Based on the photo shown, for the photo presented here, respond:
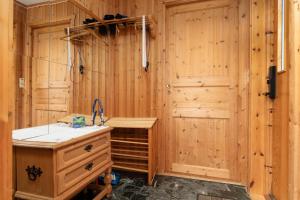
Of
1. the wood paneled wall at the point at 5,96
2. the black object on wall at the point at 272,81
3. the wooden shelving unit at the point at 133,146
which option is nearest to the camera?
the wood paneled wall at the point at 5,96

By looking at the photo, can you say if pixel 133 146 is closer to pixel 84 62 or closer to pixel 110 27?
pixel 84 62

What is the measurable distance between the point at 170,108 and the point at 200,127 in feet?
1.58

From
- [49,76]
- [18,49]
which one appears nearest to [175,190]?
[49,76]

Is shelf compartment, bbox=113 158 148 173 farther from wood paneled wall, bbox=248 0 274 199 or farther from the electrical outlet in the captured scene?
the electrical outlet

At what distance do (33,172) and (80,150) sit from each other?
12.9 inches

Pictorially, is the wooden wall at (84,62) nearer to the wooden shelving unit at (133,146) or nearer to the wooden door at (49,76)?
the wooden door at (49,76)

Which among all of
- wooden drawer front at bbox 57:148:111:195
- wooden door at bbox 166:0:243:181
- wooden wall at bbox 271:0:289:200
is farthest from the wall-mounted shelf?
wooden wall at bbox 271:0:289:200

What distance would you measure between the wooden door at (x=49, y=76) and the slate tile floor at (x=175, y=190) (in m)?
0.92

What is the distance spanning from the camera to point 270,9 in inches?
72.8

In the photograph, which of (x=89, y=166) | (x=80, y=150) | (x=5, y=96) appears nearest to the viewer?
(x=5, y=96)

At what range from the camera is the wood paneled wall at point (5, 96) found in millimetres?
623

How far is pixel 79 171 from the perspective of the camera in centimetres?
137

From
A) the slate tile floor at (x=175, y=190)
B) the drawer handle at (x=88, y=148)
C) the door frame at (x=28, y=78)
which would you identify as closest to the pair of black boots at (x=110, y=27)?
the door frame at (x=28, y=78)

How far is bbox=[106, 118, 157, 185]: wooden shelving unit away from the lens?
2219mm
